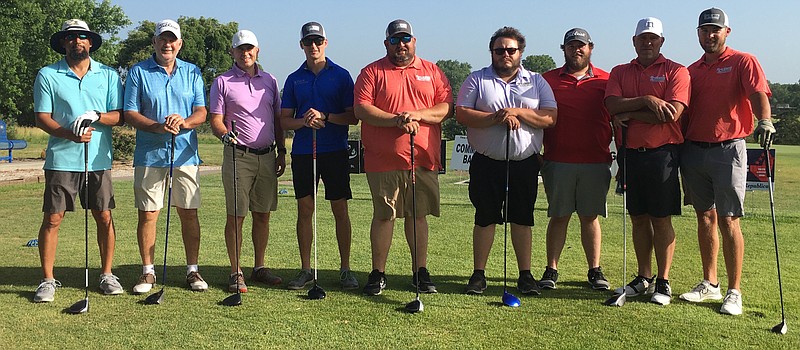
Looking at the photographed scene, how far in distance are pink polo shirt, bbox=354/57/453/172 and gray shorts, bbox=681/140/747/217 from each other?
201cm

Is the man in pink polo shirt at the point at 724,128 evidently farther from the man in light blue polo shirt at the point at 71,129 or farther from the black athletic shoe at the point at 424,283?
the man in light blue polo shirt at the point at 71,129

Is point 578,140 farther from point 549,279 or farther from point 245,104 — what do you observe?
point 245,104

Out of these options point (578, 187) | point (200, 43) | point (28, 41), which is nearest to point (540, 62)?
point (200, 43)

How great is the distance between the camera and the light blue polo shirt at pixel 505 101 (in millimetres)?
5664

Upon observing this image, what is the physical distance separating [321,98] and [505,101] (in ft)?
5.03

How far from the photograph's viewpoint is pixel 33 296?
5594 mm

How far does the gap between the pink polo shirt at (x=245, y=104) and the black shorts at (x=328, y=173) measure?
14.7 inches

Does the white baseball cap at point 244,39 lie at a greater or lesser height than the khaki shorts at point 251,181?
greater

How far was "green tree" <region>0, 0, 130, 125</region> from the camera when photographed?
22.8 m

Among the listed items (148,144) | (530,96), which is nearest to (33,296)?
(148,144)

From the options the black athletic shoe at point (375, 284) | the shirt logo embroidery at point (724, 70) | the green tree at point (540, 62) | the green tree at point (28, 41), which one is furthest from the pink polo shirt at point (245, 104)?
the green tree at point (540, 62)

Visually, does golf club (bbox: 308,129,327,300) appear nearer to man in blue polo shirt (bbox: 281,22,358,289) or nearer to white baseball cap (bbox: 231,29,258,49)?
man in blue polo shirt (bbox: 281,22,358,289)

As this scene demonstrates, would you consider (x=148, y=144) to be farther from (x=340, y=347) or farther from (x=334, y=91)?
(x=340, y=347)

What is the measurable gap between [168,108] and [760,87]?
4543 millimetres
